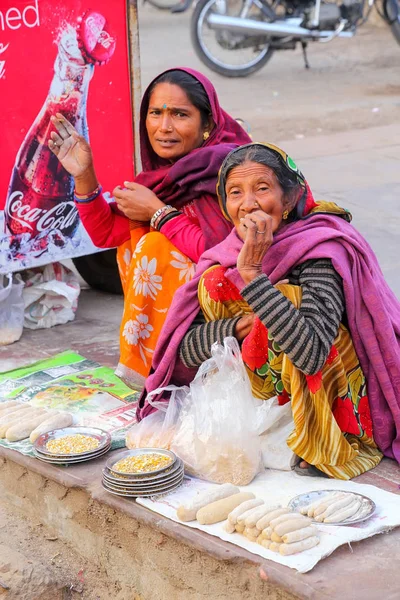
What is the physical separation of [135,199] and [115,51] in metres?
1.21

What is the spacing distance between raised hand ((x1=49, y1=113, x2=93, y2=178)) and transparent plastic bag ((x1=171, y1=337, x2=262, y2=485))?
0.97 meters

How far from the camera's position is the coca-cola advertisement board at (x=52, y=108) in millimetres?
4184

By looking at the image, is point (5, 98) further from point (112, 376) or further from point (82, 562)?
point (82, 562)

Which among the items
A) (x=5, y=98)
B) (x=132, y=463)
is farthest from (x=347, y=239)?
(x=5, y=98)

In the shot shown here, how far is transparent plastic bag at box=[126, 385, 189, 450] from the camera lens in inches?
122

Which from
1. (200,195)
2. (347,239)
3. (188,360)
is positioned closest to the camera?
(347,239)

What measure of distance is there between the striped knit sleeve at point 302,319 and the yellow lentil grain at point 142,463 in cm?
51

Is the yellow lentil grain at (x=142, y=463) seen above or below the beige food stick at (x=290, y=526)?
below

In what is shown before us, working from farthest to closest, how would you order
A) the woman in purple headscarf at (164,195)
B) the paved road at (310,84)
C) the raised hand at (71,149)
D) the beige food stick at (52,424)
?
the paved road at (310,84) → the raised hand at (71,149) → the woman in purple headscarf at (164,195) → the beige food stick at (52,424)

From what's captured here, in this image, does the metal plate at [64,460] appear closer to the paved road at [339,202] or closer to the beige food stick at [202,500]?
the beige food stick at [202,500]

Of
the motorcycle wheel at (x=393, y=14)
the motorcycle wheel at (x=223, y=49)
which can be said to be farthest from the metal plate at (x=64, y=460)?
the motorcycle wheel at (x=393, y=14)

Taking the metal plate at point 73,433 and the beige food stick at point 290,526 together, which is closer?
the beige food stick at point 290,526

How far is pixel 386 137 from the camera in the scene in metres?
8.15

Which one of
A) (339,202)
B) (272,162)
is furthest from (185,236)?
(339,202)
